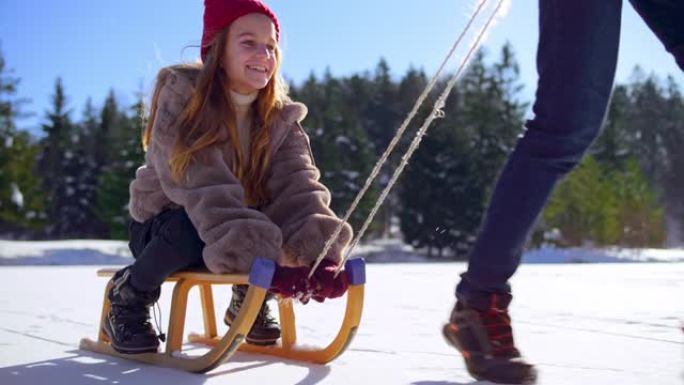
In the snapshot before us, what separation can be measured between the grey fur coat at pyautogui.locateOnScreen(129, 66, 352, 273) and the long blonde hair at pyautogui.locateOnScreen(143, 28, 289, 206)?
0.03m

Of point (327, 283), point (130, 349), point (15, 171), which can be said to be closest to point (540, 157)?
point (327, 283)

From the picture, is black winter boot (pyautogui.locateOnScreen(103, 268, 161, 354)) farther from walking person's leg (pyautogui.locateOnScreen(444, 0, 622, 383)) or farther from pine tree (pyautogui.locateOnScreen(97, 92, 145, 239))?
pine tree (pyautogui.locateOnScreen(97, 92, 145, 239))

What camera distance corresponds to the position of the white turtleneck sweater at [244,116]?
229cm

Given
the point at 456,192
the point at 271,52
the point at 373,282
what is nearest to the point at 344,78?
the point at 456,192

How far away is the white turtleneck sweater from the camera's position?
90.4 inches

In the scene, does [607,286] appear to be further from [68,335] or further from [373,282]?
[68,335]

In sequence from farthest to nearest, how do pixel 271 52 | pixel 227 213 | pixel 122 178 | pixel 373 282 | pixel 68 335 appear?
pixel 122 178, pixel 373 282, pixel 68 335, pixel 271 52, pixel 227 213

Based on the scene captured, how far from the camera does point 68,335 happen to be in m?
2.60

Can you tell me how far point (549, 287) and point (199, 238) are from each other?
320cm

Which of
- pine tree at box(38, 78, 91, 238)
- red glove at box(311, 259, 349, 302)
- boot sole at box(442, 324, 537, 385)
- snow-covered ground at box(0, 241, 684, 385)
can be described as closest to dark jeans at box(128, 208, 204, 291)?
snow-covered ground at box(0, 241, 684, 385)

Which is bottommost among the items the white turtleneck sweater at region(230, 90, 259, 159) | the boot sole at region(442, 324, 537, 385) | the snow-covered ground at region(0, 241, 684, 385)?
the snow-covered ground at region(0, 241, 684, 385)

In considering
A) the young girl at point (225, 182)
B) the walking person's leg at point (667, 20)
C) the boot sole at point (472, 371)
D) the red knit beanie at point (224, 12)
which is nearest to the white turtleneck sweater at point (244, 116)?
the young girl at point (225, 182)

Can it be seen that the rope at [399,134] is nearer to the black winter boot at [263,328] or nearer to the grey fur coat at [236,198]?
the grey fur coat at [236,198]

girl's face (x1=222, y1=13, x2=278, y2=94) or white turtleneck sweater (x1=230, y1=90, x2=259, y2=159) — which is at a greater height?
girl's face (x1=222, y1=13, x2=278, y2=94)
